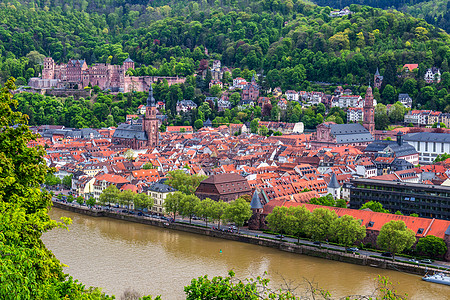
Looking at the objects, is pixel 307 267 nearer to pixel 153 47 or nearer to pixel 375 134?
pixel 375 134

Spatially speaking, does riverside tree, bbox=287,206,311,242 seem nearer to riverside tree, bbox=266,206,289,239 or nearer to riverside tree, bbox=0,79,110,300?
riverside tree, bbox=266,206,289,239

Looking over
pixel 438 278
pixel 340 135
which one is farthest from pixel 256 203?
pixel 340 135

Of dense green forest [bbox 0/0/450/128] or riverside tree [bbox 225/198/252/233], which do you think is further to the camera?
dense green forest [bbox 0/0/450/128]

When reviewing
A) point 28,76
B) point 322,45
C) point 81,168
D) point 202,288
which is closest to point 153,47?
point 28,76

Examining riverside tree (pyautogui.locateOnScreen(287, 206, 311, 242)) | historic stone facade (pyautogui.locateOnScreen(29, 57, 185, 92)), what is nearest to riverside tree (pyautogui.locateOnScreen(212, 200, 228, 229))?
riverside tree (pyautogui.locateOnScreen(287, 206, 311, 242))

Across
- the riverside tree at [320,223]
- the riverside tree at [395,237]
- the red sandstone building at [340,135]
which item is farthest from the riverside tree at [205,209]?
the red sandstone building at [340,135]

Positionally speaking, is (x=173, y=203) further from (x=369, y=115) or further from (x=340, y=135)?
(x=369, y=115)
